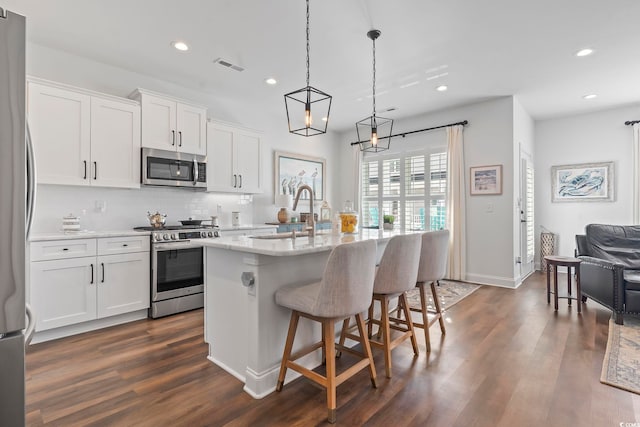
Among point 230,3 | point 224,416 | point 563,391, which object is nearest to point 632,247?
point 563,391

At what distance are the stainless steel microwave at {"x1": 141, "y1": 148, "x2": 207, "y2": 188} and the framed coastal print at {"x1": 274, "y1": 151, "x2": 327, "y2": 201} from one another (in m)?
1.63

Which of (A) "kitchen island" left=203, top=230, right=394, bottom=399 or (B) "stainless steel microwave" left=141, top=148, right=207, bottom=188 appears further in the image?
(B) "stainless steel microwave" left=141, top=148, right=207, bottom=188

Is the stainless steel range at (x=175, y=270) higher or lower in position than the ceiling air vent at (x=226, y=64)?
lower

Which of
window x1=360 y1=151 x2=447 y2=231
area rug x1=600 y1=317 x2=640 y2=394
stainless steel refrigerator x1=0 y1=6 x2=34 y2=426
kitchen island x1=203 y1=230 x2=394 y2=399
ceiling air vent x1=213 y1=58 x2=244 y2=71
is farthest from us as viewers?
window x1=360 y1=151 x2=447 y2=231

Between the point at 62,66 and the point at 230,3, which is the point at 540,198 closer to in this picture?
the point at 230,3

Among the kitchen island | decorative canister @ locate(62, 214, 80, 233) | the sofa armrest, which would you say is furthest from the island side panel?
the sofa armrest

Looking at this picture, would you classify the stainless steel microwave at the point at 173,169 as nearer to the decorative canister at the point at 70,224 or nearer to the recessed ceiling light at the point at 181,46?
the decorative canister at the point at 70,224

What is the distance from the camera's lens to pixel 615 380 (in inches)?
82.8

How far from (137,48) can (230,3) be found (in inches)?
53.0

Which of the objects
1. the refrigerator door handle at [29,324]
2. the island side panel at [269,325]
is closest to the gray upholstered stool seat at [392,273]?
the island side panel at [269,325]

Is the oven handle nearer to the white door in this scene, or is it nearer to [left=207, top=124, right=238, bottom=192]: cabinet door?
[left=207, top=124, right=238, bottom=192]: cabinet door

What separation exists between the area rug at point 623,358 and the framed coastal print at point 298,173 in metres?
4.25

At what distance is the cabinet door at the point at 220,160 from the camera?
13.7ft

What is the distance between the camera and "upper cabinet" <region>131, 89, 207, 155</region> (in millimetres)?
3580
